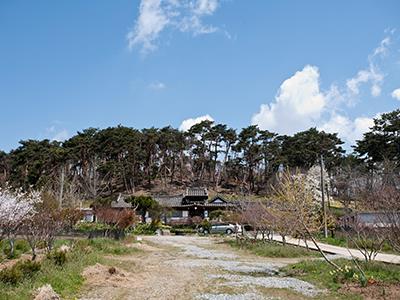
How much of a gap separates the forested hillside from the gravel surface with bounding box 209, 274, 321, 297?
29510 mm

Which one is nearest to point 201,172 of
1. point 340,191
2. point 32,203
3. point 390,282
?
point 340,191

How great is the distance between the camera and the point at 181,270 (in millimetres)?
14828

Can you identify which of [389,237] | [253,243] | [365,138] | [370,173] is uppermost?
[365,138]

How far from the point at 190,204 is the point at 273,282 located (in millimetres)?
40978

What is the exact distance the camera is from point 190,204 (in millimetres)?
52625

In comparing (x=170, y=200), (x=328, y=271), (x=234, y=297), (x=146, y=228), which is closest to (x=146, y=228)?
(x=146, y=228)

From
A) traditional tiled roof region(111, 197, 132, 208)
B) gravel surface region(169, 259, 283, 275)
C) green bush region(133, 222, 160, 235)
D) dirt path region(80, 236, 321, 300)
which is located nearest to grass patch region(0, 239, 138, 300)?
dirt path region(80, 236, 321, 300)

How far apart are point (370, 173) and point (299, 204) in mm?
38876

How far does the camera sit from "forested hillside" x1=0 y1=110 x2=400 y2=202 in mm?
47750

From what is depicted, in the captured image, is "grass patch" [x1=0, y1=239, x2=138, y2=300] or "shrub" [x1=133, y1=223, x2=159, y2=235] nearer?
"grass patch" [x1=0, y1=239, x2=138, y2=300]

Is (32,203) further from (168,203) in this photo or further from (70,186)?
(168,203)

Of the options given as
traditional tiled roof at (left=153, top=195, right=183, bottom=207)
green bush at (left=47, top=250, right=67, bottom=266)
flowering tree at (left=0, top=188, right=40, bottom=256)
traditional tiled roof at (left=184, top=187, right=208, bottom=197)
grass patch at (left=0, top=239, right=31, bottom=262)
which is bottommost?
grass patch at (left=0, top=239, right=31, bottom=262)

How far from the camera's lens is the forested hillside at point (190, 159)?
1880 inches

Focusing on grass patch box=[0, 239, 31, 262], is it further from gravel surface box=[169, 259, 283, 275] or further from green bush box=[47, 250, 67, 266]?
gravel surface box=[169, 259, 283, 275]
